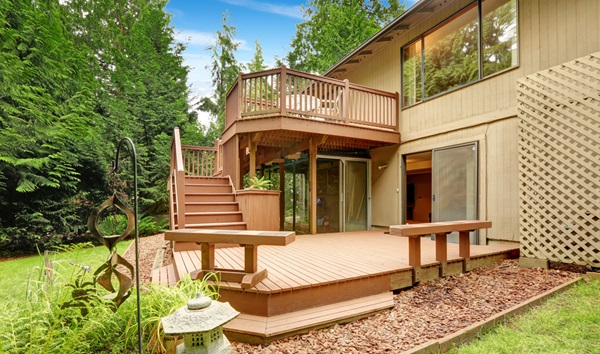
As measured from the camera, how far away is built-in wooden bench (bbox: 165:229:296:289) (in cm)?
288

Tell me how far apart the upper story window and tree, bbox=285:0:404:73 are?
33.3ft

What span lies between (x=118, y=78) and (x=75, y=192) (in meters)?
7.60

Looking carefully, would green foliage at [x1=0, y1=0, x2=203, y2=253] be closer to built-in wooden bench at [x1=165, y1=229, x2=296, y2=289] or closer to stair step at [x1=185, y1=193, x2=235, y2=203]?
stair step at [x1=185, y1=193, x2=235, y2=203]

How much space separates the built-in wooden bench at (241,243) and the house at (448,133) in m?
0.28

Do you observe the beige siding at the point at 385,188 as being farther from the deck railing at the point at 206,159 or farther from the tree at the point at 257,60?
the tree at the point at 257,60

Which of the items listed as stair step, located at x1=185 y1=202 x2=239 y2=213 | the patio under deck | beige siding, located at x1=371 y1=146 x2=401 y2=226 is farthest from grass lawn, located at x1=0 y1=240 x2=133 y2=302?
beige siding, located at x1=371 y1=146 x2=401 y2=226

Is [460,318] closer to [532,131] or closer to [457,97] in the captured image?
[532,131]

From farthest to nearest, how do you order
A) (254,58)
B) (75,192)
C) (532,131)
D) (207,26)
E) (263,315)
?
(254,58), (207,26), (75,192), (532,131), (263,315)

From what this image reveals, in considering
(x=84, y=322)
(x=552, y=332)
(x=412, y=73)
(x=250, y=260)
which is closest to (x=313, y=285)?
(x=250, y=260)

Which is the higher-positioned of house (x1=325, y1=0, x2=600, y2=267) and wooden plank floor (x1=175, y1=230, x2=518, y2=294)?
house (x1=325, y1=0, x2=600, y2=267)

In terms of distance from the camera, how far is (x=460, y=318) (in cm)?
289

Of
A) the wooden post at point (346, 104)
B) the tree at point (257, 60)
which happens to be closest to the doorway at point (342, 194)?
the wooden post at point (346, 104)

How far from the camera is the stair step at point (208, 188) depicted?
6288 mm

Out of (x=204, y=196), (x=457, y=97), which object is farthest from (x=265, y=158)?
(x=457, y=97)
